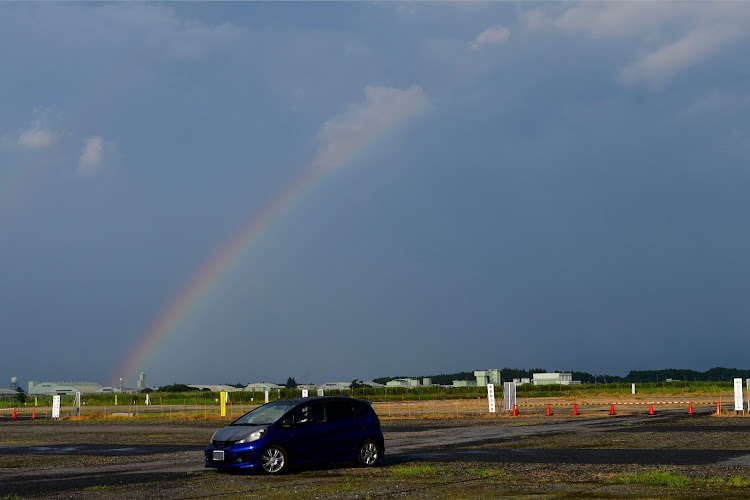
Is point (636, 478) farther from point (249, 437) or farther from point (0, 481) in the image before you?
point (0, 481)

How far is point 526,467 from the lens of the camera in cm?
1958

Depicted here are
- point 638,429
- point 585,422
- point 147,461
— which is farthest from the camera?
point 585,422

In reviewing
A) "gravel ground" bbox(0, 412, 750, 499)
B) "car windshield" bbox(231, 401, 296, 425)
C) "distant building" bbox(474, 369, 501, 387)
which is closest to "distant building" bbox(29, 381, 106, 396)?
"distant building" bbox(474, 369, 501, 387)

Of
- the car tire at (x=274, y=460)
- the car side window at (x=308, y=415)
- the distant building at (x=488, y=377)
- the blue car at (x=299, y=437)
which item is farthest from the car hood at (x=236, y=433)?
the distant building at (x=488, y=377)

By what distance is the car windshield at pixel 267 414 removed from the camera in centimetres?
1950

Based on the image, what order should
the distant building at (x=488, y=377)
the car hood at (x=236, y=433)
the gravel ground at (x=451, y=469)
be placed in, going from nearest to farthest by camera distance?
the gravel ground at (x=451, y=469)
the car hood at (x=236, y=433)
the distant building at (x=488, y=377)

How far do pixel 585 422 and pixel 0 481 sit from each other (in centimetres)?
2776

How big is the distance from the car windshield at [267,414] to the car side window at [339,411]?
2.79 ft

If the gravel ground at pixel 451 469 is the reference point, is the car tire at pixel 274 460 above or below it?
above

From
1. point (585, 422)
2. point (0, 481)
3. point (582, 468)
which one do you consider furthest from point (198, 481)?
point (585, 422)

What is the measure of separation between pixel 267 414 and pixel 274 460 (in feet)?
4.07

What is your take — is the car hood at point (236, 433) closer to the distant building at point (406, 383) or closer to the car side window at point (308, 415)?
the car side window at point (308, 415)

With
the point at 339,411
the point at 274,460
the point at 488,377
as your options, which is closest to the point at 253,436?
the point at 274,460

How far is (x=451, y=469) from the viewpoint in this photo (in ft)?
63.4
